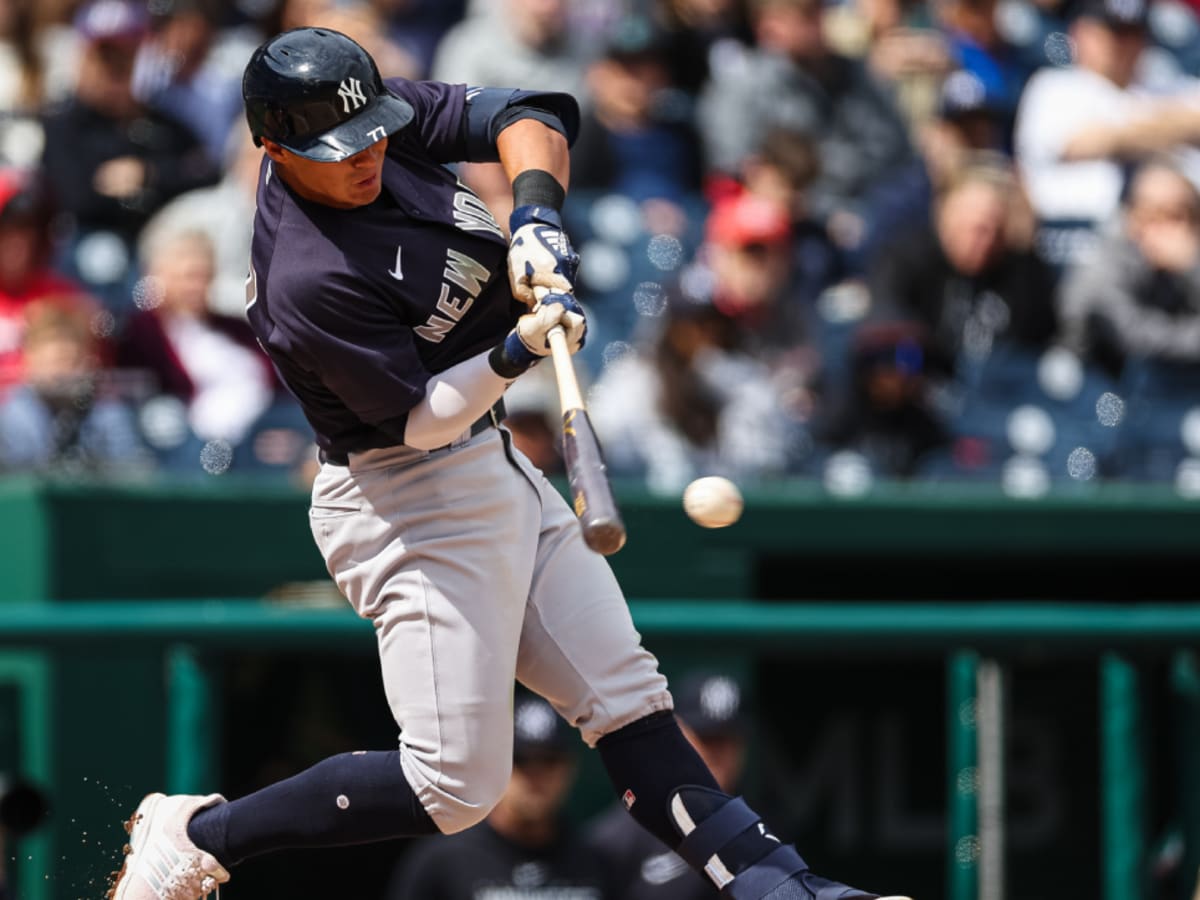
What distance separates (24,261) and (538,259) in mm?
3305

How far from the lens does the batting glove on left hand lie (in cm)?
325

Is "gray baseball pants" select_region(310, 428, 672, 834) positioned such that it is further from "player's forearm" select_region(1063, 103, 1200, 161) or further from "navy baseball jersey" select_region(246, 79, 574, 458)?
"player's forearm" select_region(1063, 103, 1200, 161)

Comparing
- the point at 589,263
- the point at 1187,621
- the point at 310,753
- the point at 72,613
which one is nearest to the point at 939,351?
the point at 589,263

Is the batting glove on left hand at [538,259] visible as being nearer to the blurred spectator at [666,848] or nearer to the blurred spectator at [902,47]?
the blurred spectator at [666,848]

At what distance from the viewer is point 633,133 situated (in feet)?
24.5

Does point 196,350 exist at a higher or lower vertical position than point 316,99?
lower

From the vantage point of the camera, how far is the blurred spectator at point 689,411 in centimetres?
603

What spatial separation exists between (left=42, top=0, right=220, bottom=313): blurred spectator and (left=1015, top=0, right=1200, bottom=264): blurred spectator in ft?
10.5

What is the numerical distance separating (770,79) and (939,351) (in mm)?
1598

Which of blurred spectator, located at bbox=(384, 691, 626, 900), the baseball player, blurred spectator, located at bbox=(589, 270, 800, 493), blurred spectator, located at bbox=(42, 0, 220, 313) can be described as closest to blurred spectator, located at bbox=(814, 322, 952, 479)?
blurred spectator, located at bbox=(589, 270, 800, 493)

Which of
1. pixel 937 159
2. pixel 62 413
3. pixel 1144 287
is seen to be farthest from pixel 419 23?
pixel 1144 287

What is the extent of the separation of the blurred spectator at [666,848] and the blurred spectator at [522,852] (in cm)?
5

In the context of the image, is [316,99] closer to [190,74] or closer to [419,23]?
[190,74]

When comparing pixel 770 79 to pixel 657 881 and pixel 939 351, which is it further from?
pixel 657 881
